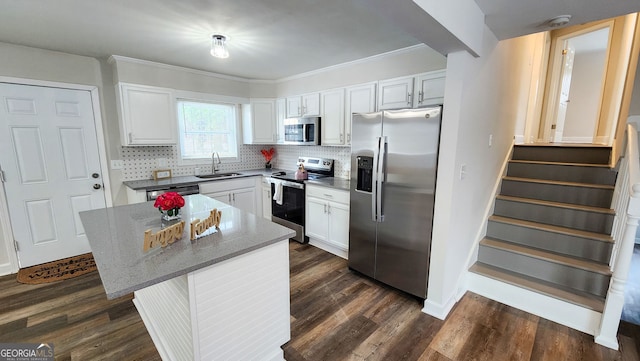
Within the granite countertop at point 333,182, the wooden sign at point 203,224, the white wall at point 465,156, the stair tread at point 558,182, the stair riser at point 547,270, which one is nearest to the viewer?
the wooden sign at point 203,224

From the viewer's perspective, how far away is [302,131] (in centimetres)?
385

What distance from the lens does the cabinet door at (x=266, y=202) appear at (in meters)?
4.16

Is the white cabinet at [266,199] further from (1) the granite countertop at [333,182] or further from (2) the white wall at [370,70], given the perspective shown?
(2) the white wall at [370,70]

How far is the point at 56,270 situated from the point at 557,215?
5411 millimetres

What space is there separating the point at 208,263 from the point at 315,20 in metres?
1.97

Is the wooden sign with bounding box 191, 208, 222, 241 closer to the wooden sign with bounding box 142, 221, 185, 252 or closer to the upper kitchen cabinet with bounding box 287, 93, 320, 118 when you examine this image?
the wooden sign with bounding box 142, 221, 185, 252

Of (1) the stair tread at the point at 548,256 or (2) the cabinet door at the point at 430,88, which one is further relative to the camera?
(2) the cabinet door at the point at 430,88

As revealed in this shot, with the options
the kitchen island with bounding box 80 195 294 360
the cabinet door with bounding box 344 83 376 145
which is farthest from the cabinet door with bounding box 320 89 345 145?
the kitchen island with bounding box 80 195 294 360

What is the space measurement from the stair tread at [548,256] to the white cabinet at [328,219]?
147cm

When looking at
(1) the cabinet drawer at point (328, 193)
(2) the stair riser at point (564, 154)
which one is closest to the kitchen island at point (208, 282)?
(1) the cabinet drawer at point (328, 193)

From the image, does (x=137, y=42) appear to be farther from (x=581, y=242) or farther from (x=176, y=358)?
(x=581, y=242)

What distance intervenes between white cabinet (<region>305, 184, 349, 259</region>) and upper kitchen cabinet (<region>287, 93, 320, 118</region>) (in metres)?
1.08

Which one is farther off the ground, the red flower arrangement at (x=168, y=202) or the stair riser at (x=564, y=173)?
the stair riser at (x=564, y=173)

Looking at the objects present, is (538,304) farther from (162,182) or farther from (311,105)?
(162,182)
